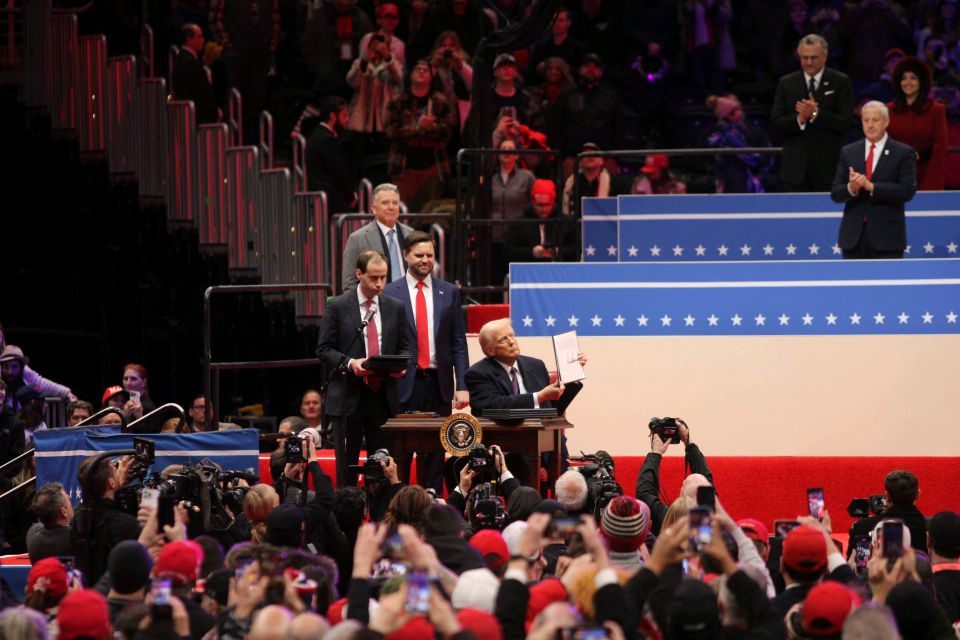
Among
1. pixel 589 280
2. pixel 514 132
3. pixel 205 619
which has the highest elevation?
pixel 514 132

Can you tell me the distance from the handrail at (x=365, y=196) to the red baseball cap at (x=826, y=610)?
8.76m

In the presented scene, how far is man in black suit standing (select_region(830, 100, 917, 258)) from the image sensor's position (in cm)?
1270

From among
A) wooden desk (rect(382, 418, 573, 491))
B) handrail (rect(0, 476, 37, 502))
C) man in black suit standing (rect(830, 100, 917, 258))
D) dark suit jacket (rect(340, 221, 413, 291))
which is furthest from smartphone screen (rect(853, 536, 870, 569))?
handrail (rect(0, 476, 37, 502))

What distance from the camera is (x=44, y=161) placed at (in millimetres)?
16547

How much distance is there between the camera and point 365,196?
1484 cm

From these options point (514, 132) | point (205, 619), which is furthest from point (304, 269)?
point (205, 619)

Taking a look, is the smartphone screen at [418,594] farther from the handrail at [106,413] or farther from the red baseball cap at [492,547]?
the handrail at [106,413]

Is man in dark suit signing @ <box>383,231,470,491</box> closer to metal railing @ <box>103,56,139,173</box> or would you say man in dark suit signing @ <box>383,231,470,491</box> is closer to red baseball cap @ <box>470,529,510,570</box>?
red baseball cap @ <box>470,529,510,570</box>

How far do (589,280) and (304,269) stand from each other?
9.44ft

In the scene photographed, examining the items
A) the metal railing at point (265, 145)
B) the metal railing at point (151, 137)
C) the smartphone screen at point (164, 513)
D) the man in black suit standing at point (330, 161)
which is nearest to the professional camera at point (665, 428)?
the smartphone screen at point (164, 513)

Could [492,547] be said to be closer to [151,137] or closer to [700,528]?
[700,528]

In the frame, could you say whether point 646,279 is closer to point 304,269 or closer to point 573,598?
point 304,269

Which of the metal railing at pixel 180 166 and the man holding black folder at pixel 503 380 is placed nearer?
the man holding black folder at pixel 503 380

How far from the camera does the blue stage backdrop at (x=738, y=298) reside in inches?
488
